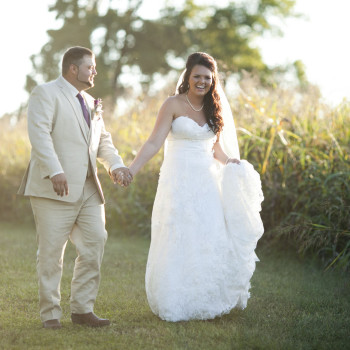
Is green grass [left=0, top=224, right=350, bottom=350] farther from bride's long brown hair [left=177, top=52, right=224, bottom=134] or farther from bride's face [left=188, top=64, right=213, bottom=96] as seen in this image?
bride's face [left=188, top=64, right=213, bottom=96]

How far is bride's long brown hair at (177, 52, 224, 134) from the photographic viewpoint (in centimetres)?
441

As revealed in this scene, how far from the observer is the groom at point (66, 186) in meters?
3.79

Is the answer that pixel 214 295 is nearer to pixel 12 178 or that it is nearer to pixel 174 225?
pixel 174 225

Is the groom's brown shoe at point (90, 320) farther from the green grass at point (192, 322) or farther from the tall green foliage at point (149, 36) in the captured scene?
the tall green foliage at point (149, 36)

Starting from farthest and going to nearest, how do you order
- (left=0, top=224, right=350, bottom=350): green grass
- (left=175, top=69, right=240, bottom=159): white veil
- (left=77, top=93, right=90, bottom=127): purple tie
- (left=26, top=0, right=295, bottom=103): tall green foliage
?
(left=26, top=0, right=295, bottom=103): tall green foliage
(left=175, top=69, right=240, bottom=159): white veil
(left=77, top=93, right=90, bottom=127): purple tie
(left=0, top=224, right=350, bottom=350): green grass

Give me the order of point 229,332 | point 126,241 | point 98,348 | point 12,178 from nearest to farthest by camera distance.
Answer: point 98,348 → point 229,332 → point 126,241 → point 12,178

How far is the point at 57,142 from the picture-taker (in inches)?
153

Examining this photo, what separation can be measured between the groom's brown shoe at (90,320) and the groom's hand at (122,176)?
3.03 ft

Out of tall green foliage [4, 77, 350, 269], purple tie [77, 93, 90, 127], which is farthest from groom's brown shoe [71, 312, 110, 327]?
tall green foliage [4, 77, 350, 269]

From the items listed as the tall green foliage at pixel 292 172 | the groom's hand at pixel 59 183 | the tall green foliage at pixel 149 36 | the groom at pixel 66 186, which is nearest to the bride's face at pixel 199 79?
the groom at pixel 66 186

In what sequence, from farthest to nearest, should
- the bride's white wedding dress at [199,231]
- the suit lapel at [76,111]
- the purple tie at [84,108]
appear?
the bride's white wedding dress at [199,231]
the purple tie at [84,108]
the suit lapel at [76,111]

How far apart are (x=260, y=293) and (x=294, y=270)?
123 centimetres

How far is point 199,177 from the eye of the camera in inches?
172

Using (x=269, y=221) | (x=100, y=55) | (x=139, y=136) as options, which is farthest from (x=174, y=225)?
(x=100, y=55)
